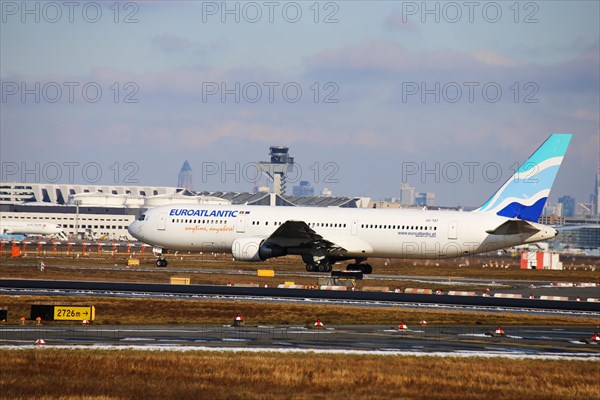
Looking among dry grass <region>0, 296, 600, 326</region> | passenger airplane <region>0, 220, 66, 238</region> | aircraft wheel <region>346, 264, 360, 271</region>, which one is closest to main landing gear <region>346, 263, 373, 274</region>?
aircraft wheel <region>346, 264, 360, 271</region>

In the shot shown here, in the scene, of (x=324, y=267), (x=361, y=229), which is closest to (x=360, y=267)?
(x=324, y=267)

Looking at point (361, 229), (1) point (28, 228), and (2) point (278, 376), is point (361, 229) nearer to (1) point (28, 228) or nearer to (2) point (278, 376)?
(2) point (278, 376)

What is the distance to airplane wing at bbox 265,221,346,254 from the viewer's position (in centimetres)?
6819

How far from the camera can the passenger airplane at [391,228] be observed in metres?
68.2

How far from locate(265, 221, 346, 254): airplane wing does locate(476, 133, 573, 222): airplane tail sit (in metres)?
11.7

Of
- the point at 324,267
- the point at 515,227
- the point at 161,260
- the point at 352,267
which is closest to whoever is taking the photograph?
the point at 515,227

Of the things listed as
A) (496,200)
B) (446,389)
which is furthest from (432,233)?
(446,389)

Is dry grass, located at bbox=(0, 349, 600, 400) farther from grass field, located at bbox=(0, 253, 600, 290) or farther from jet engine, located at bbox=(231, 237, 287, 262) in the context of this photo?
jet engine, located at bbox=(231, 237, 287, 262)

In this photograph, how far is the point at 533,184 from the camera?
68562mm

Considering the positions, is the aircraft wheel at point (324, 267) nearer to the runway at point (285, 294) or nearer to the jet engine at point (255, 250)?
the jet engine at point (255, 250)

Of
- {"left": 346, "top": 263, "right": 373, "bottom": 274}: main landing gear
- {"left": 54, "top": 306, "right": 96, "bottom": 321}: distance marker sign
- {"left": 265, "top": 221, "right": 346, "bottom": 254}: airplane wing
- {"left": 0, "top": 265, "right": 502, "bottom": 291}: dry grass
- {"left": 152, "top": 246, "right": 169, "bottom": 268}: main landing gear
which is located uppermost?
{"left": 265, "top": 221, "right": 346, "bottom": 254}: airplane wing

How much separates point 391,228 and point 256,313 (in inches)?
1216

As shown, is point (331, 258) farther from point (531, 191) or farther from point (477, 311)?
point (477, 311)

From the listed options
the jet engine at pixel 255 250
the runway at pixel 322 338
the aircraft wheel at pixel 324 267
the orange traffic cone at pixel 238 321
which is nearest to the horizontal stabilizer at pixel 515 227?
the aircraft wheel at pixel 324 267
